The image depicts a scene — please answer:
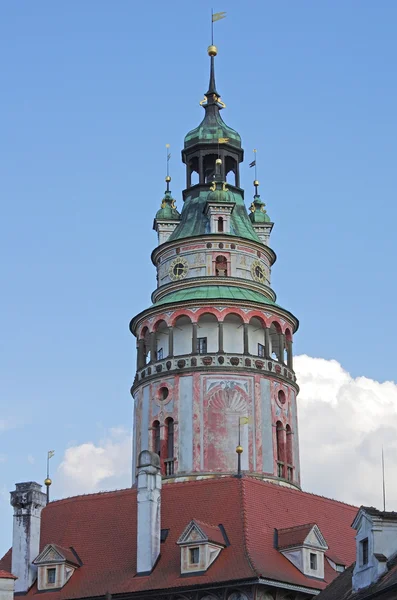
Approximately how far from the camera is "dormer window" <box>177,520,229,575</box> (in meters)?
Result: 39.8

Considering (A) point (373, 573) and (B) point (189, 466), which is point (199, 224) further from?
(A) point (373, 573)

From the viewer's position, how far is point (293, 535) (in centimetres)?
4150

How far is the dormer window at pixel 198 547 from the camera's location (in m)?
39.8

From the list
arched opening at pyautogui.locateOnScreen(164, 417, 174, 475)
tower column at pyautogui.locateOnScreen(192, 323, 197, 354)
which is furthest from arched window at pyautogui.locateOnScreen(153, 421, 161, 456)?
tower column at pyautogui.locateOnScreen(192, 323, 197, 354)

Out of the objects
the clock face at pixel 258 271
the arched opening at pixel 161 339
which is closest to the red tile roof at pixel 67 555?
the arched opening at pixel 161 339

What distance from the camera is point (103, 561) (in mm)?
42531

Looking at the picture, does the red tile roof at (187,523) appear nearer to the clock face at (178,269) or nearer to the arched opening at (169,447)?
the arched opening at (169,447)

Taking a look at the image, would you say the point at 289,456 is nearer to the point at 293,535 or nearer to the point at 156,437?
the point at 156,437

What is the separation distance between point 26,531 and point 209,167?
23507 mm

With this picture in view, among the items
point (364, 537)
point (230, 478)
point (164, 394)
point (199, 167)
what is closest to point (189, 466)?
point (164, 394)

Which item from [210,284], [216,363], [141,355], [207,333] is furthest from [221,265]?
[216,363]

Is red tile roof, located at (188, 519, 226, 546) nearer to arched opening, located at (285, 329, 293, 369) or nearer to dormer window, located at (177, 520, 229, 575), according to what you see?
dormer window, located at (177, 520, 229, 575)

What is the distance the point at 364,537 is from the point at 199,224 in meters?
28.5

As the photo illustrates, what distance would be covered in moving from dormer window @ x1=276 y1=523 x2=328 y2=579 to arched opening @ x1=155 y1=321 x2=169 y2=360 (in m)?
14.6
